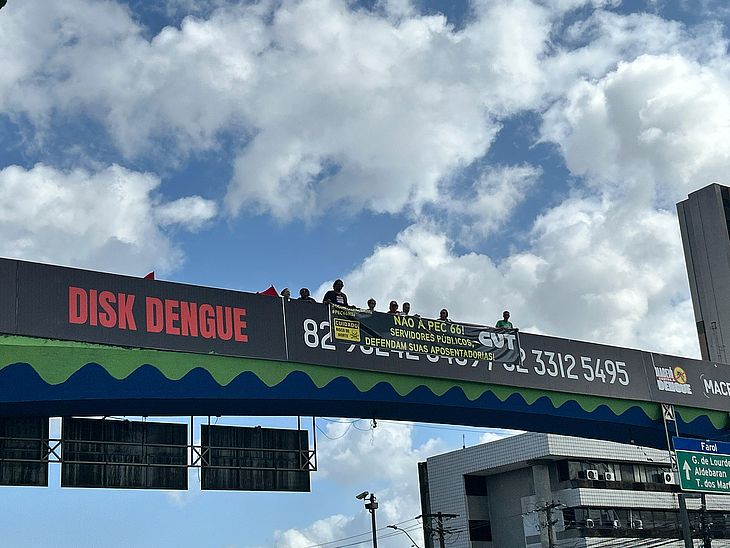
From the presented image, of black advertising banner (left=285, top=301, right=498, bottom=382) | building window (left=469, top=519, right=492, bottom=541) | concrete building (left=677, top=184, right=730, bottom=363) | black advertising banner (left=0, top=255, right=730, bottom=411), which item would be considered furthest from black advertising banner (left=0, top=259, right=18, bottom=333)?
building window (left=469, top=519, right=492, bottom=541)

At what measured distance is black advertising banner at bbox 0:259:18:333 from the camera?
1459 cm

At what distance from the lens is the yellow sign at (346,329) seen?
18.1 m

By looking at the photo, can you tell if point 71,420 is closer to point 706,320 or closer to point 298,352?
point 298,352

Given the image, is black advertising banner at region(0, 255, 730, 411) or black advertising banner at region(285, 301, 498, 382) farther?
black advertising banner at region(285, 301, 498, 382)

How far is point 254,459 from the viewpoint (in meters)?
17.9

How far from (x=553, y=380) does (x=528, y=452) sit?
36115 mm

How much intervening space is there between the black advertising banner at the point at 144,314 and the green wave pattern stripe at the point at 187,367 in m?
0.13

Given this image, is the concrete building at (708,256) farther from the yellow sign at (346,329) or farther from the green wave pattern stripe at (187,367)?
the yellow sign at (346,329)

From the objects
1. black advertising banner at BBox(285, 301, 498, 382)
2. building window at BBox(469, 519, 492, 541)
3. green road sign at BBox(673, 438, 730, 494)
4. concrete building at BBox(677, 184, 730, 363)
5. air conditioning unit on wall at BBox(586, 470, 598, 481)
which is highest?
concrete building at BBox(677, 184, 730, 363)

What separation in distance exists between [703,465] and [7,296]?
15.4 m

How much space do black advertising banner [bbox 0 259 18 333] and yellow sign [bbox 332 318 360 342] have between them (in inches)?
227

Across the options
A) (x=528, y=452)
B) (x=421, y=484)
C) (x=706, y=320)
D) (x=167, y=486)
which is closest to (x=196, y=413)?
(x=167, y=486)

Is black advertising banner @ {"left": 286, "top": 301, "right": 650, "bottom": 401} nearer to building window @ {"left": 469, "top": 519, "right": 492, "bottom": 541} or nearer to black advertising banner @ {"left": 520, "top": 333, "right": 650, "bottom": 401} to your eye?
black advertising banner @ {"left": 520, "top": 333, "right": 650, "bottom": 401}

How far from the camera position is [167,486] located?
16.9 meters
